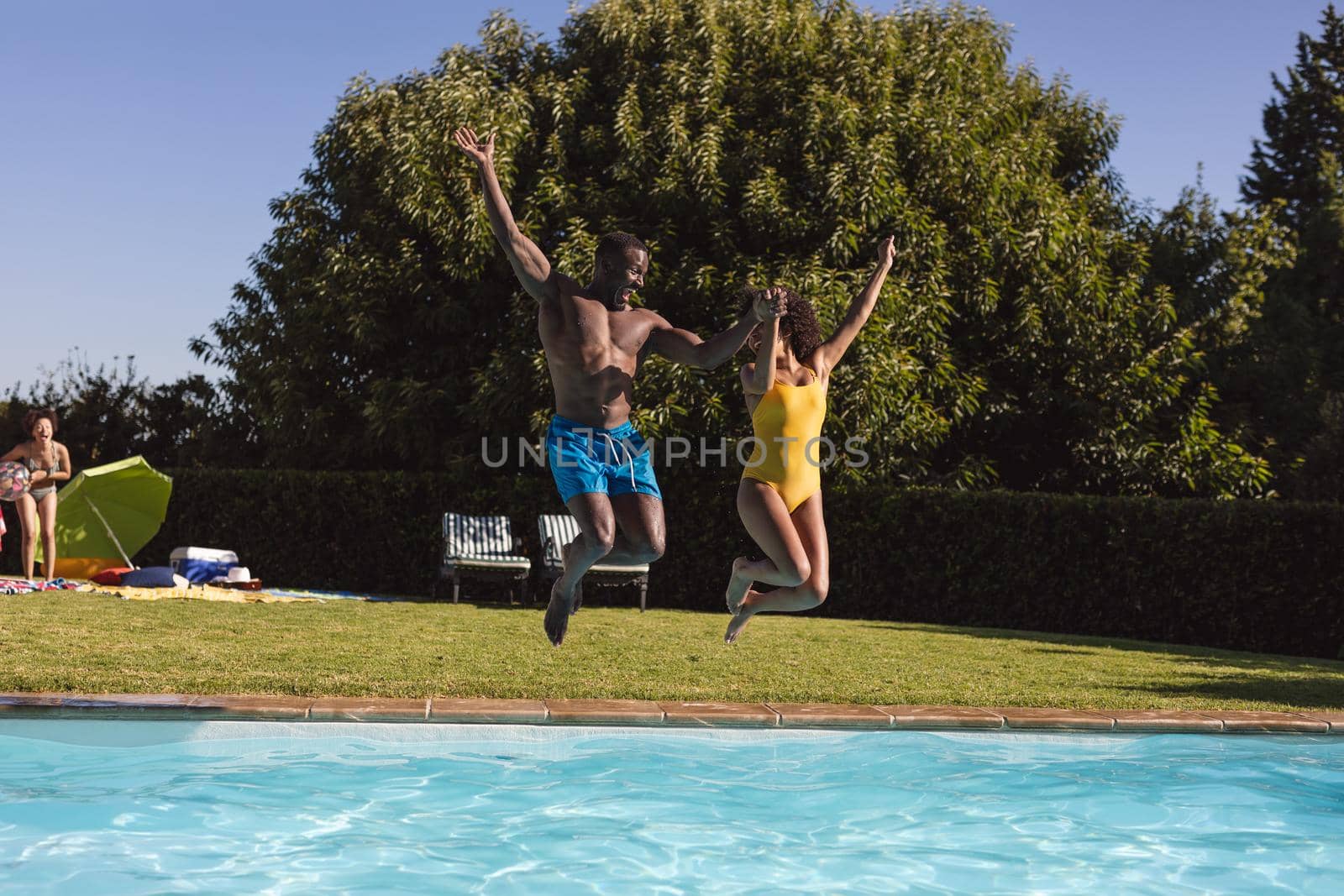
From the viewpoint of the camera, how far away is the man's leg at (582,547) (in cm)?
630

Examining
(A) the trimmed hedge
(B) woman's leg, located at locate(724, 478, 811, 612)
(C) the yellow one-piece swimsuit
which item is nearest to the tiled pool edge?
(B) woman's leg, located at locate(724, 478, 811, 612)

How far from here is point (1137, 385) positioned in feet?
75.2

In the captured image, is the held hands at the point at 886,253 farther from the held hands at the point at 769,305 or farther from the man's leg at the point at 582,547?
the man's leg at the point at 582,547

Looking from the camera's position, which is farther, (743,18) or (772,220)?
(743,18)

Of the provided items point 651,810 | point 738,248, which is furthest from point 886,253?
point 738,248

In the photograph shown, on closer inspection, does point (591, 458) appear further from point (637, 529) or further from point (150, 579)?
point (150, 579)

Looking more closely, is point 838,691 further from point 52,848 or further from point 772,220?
point 772,220

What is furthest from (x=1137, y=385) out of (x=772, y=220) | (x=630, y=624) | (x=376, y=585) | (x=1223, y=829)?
(x=1223, y=829)

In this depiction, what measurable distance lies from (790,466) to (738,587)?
0.76 m

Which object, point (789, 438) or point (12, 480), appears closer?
point (789, 438)

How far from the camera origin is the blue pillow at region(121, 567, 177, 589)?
17.5 metres

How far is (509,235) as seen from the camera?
20.1ft

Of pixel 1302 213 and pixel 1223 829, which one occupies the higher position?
pixel 1302 213

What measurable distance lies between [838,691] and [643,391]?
9447mm
